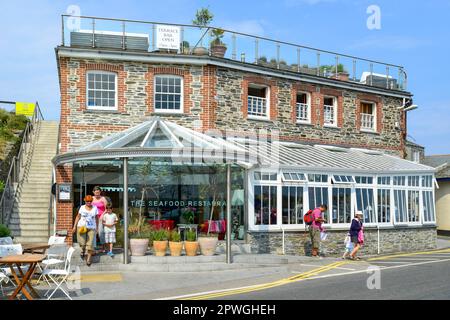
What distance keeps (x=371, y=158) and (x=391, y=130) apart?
3.45 metres

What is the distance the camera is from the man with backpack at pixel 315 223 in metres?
18.1

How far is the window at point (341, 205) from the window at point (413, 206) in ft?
11.8

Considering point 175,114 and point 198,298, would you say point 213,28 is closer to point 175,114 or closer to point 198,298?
point 175,114

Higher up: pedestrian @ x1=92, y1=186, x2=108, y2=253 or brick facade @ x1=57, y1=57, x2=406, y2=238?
brick facade @ x1=57, y1=57, x2=406, y2=238

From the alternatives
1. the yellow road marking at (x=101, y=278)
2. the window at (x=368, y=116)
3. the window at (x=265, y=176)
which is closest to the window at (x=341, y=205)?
the window at (x=265, y=176)

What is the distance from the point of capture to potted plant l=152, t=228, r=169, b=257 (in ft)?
50.5

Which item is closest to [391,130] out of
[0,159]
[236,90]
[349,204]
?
[349,204]

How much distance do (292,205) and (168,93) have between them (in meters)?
5.92

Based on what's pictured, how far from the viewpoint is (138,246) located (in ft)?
50.3

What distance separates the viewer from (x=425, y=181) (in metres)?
23.7

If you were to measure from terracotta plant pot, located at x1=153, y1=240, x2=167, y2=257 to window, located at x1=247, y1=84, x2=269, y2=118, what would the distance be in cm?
794

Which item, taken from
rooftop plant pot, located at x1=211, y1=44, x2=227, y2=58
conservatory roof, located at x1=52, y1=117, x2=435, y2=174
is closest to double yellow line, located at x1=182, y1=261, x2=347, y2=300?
conservatory roof, located at x1=52, y1=117, x2=435, y2=174

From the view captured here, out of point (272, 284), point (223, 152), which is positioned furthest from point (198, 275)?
point (223, 152)

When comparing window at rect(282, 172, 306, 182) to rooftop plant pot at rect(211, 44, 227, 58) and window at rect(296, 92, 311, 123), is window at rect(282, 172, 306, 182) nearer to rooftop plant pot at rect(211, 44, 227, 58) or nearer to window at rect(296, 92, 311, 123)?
window at rect(296, 92, 311, 123)
